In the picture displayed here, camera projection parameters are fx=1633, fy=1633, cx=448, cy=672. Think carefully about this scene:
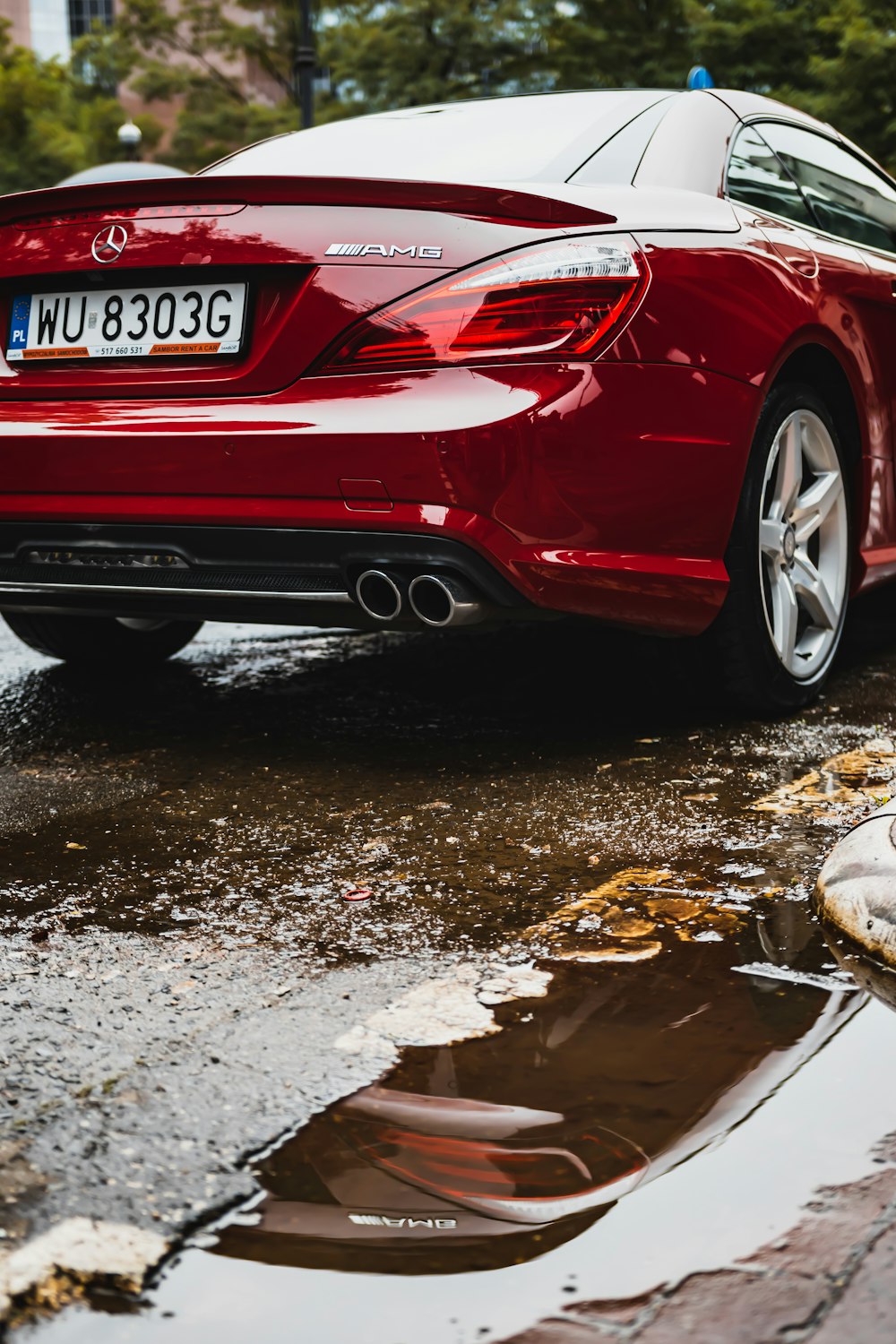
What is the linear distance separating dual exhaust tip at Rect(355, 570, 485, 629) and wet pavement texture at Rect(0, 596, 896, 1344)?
38 centimetres

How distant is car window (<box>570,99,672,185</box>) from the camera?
3508 mm

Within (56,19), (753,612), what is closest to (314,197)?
(753,612)

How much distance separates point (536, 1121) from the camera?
1885 mm

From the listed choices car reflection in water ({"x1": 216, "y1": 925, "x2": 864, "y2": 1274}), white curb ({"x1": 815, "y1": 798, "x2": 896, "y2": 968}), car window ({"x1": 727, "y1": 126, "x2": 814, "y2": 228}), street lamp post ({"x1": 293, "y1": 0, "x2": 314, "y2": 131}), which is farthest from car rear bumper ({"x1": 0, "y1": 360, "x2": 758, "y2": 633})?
street lamp post ({"x1": 293, "y1": 0, "x2": 314, "y2": 131})

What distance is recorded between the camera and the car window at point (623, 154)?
3508 mm

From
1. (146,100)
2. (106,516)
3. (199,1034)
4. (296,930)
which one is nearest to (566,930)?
(296,930)

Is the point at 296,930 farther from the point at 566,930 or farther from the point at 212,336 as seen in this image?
the point at 212,336

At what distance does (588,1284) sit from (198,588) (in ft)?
6.77

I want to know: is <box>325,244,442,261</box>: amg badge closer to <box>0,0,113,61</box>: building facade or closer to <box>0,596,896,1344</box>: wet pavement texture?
<box>0,596,896,1344</box>: wet pavement texture

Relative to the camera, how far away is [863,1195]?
1.71 m

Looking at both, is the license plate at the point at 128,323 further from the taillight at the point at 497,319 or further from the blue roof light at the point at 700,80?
the blue roof light at the point at 700,80

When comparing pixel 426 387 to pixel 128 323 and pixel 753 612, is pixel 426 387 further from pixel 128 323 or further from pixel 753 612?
pixel 753 612

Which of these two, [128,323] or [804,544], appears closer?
[128,323]

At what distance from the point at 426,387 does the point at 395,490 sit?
21 cm
